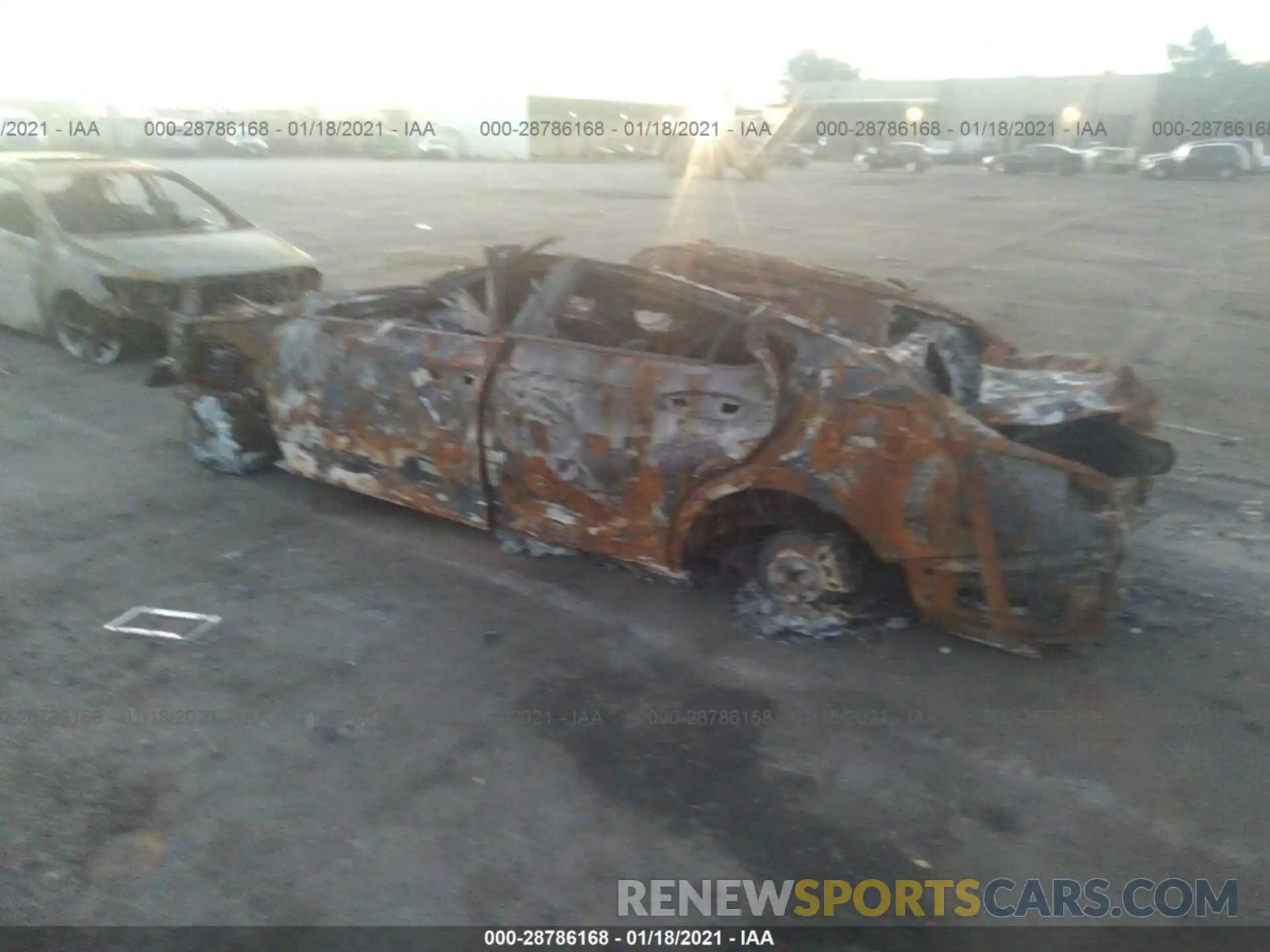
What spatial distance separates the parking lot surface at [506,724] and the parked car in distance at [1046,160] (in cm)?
3660

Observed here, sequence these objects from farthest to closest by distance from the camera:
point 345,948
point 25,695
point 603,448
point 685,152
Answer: point 685,152 < point 603,448 < point 25,695 < point 345,948

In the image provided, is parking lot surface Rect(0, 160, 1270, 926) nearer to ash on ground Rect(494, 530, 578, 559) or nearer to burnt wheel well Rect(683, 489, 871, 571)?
ash on ground Rect(494, 530, 578, 559)

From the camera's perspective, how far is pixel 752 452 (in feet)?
13.3

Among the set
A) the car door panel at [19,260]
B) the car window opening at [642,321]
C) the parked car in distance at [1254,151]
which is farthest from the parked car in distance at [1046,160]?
the car window opening at [642,321]

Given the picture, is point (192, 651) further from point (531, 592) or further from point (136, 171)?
point (136, 171)

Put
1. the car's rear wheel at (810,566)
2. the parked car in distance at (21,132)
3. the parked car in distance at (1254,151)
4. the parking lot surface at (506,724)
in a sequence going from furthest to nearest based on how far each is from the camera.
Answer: the parked car in distance at (1254,151)
the parked car in distance at (21,132)
the car's rear wheel at (810,566)
the parking lot surface at (506,724)

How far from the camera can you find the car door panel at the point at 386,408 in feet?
15.5

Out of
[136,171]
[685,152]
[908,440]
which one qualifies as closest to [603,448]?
[908,440]

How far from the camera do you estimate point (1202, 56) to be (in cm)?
5991

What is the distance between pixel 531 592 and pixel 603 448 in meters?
0.80

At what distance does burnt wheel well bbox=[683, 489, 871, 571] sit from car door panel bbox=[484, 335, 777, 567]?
13cm

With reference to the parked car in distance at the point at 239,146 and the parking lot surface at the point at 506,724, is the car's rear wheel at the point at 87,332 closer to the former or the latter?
the parking lot surface at the point at 506,724

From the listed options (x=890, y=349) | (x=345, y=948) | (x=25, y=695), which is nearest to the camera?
(x=345, y=948)

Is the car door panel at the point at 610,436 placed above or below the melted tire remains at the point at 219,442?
above
